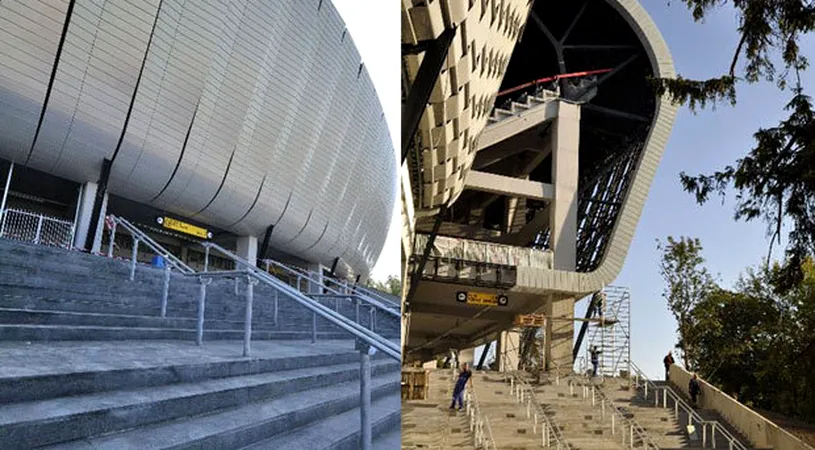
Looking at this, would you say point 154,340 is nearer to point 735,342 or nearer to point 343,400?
point 343,400

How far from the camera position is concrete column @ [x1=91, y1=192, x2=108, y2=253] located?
916 mm

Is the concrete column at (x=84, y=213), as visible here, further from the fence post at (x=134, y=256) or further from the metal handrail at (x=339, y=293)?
the metal handrail at (x=339, y=293)

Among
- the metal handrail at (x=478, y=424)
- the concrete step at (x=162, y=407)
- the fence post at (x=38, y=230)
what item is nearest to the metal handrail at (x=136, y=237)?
the fence post at (x=38, y=230)

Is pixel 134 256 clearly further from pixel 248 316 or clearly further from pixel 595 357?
pixel 595 357

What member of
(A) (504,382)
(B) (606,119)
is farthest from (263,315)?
(B) (606,119)

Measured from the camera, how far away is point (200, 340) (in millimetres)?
1201

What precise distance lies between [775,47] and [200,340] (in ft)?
9.13

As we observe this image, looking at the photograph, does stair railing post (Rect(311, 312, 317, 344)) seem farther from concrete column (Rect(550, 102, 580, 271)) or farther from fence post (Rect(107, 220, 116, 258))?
concrete column (Rect(550, 102, 580, 271))

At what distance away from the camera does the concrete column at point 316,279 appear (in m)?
1.42

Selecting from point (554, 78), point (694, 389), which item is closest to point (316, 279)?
point (694, 389)

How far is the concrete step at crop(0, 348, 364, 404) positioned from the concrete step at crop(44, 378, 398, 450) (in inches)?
2.9

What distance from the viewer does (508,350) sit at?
320 cm

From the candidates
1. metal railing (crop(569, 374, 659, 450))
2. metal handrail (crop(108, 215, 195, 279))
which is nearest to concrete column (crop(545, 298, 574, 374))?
metal railing (crop(569, 374, 659, 450))

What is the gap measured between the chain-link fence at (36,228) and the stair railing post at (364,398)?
0.50 metres
